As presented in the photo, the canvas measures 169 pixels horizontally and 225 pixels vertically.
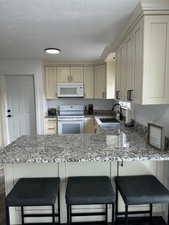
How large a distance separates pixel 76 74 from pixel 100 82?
0.67 m

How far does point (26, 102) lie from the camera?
4.48 metres

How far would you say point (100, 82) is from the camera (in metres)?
4.45

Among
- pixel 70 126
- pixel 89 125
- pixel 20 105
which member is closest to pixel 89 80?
pixel 89 125

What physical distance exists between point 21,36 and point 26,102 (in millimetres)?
2315

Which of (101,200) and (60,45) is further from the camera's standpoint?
(60,45)

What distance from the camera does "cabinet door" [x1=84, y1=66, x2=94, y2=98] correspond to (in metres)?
4.52

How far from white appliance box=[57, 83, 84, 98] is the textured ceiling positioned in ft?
A: 5.12

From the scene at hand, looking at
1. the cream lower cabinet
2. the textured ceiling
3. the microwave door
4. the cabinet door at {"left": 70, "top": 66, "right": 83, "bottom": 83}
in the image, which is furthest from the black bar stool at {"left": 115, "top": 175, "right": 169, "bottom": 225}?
the cabinet door at {"left": 70, "top": 66, "right": 83, "bottom": 83}

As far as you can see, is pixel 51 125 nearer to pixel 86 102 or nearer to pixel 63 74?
pixel 86 102

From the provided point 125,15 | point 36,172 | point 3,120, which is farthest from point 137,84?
point 3,120

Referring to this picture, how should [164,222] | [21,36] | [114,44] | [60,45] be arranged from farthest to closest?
[60,45]
[114,44]
[21,36]
[164,222]

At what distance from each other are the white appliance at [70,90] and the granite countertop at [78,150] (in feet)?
8.18

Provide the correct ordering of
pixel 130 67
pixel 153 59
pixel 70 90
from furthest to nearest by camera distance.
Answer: pixel 70 90 → pixel 130 67 → pixel 153 59

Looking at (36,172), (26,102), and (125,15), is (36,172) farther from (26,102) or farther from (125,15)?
(26,102)
